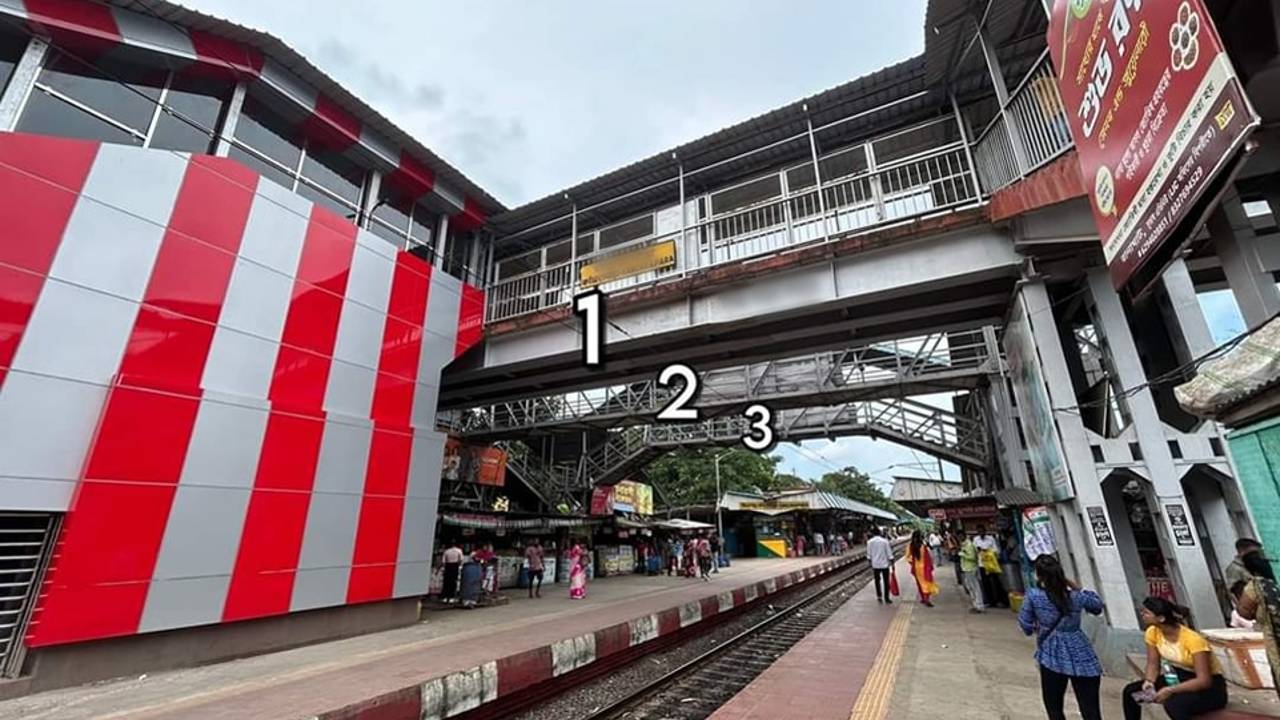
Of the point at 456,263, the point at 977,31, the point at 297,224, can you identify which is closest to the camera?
the point at 977,31

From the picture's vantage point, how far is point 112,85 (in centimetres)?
843

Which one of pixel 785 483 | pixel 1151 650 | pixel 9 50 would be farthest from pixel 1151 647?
pixel 785 483

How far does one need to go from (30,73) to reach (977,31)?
1430cm

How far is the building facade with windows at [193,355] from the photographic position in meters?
6.62

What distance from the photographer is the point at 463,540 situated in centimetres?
1642

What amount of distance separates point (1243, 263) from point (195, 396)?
12.7 m

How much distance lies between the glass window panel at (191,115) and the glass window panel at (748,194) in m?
9.88

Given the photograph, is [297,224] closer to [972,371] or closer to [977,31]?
[977,31]

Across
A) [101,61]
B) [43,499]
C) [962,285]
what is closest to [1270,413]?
[962,285]

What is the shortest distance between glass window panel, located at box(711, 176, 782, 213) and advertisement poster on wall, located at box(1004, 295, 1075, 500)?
18.1 ft

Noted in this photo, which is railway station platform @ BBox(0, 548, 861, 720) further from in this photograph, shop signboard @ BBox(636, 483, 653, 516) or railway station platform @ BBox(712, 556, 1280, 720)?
shop signboard @ BBox(636, 483, 653, 516)

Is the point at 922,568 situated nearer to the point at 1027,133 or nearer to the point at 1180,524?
the point at 1180,524

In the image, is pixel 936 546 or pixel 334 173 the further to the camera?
pixel 936 546

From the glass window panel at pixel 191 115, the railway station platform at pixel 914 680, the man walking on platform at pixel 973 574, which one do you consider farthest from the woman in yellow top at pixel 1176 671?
the glass window panel at pixel 191 115
